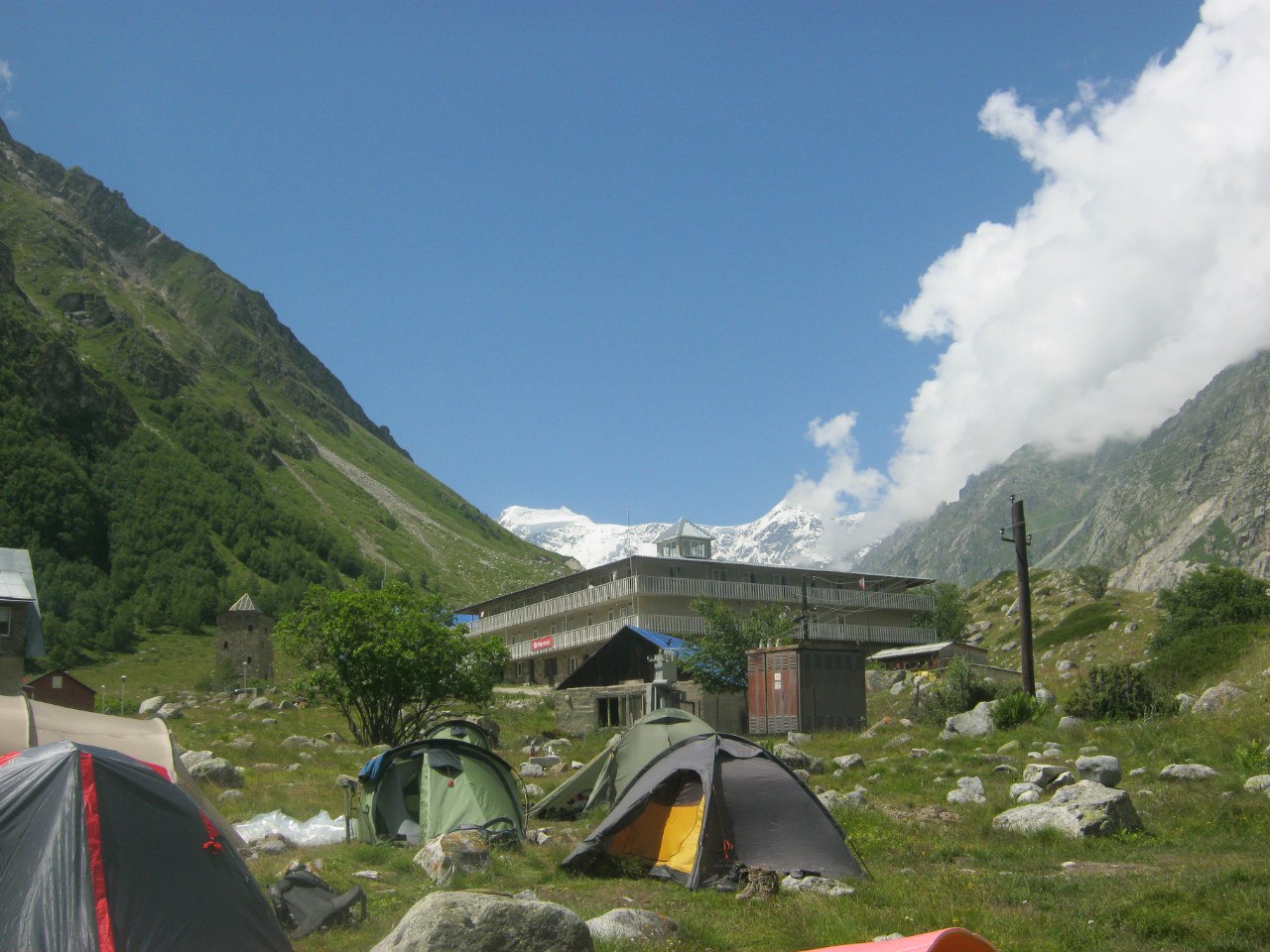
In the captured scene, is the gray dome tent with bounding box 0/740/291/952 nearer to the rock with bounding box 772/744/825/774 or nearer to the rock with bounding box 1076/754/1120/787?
the rock with bounding box 1076/754/1120/787

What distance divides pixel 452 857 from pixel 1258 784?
11.5 metres

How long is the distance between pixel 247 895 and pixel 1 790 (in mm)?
2212

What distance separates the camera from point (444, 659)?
34.8 meters

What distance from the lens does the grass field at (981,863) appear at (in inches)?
363

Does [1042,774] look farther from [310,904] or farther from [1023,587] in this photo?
[1023,587]

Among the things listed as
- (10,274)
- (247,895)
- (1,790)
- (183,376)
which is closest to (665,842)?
(247,895)

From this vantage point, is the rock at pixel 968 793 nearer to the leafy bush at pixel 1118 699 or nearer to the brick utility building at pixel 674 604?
the leafy bush at pixel 1118 699

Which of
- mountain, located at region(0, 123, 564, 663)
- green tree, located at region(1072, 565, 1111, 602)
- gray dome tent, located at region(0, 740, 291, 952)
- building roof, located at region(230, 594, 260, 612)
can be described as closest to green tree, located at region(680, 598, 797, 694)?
gray dome tent, located at region(0, 740, 291, 952)

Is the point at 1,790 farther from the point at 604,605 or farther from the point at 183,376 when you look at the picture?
the point at 183,376

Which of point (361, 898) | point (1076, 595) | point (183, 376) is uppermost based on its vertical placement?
point (183, 376)

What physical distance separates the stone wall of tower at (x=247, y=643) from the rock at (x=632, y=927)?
8218 cm

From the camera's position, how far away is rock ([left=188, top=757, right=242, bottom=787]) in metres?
20.9

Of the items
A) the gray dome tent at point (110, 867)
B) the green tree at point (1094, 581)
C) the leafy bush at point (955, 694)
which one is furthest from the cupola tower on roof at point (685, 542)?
the gray dome tent at point (110, 867)

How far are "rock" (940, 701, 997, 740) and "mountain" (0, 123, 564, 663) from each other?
239 ft
